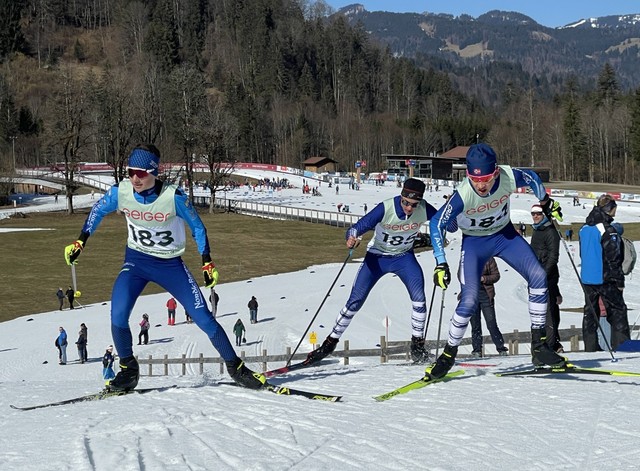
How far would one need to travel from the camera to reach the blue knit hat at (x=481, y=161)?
8.66 meters

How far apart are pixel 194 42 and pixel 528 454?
184776mm

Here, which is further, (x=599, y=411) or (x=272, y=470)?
(x=599, y=411)

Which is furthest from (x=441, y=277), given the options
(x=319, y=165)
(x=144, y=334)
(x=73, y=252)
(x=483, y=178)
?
(x=319, y=165)

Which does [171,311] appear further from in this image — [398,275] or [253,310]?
[398,275]

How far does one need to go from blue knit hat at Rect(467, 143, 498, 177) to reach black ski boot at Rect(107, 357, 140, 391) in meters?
4.70

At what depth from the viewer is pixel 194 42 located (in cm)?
18088

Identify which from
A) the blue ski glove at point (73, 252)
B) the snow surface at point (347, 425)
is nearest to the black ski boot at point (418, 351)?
the snow surface at point (347, 425)

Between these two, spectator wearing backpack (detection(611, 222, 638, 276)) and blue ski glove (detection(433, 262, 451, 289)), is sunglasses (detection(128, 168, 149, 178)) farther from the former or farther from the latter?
spectator wearing backpack (detection(611, 222, 638, 276))

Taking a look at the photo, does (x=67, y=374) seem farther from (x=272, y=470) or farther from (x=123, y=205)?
(x=272, y=470)

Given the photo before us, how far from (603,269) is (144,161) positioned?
7.58m

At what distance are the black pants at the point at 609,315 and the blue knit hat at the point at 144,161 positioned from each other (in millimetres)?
7337

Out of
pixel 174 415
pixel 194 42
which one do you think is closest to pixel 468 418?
pixel 174 415

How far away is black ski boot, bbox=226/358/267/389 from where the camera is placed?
28.7 feet

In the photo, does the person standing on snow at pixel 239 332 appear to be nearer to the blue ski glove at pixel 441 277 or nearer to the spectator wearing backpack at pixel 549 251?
the spectator wearing backpack at pixel 549 251
